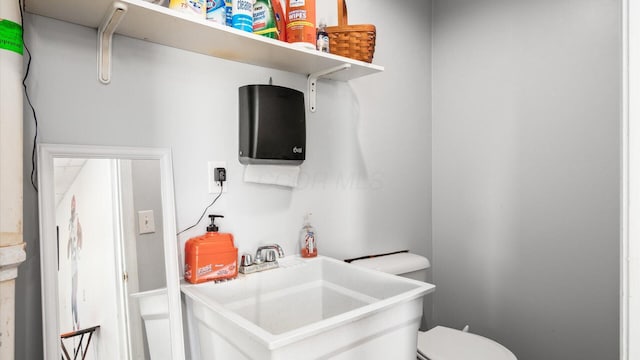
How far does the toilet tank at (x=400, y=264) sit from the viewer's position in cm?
171

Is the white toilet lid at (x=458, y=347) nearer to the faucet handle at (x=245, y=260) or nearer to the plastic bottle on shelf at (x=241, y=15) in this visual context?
the faucet handle at (x=245, y=260)

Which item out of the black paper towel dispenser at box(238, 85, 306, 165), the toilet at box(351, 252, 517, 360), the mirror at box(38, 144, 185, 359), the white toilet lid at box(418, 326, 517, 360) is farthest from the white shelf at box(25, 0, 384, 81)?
the white toilet lid at box(418, 326, 517, 360)

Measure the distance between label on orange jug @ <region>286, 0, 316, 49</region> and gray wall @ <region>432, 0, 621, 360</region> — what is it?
45.3 inches

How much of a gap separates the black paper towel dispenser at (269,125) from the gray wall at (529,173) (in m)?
1.14

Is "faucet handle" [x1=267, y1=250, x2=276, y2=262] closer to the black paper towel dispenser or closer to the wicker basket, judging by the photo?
the black paper towel dispenser

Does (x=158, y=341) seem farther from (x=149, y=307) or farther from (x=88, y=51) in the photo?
(x=88, y=51)

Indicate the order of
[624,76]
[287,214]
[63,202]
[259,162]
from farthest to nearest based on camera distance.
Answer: [287,214]
[259,162]
[63,202]
[624,76]

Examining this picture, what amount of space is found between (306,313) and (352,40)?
3.65 feet

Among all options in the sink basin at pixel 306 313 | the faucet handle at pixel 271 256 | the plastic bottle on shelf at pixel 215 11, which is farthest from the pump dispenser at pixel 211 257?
the plastic bottle on shelf at pixel 215 11

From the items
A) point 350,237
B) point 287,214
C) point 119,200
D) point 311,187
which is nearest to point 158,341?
point 119,200

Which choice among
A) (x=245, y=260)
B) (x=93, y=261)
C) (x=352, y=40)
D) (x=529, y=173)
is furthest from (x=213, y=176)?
(x=529, y=173)

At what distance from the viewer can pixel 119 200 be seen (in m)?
1.13

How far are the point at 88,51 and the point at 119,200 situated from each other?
452 millimetres

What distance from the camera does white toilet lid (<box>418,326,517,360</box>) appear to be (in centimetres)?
149
